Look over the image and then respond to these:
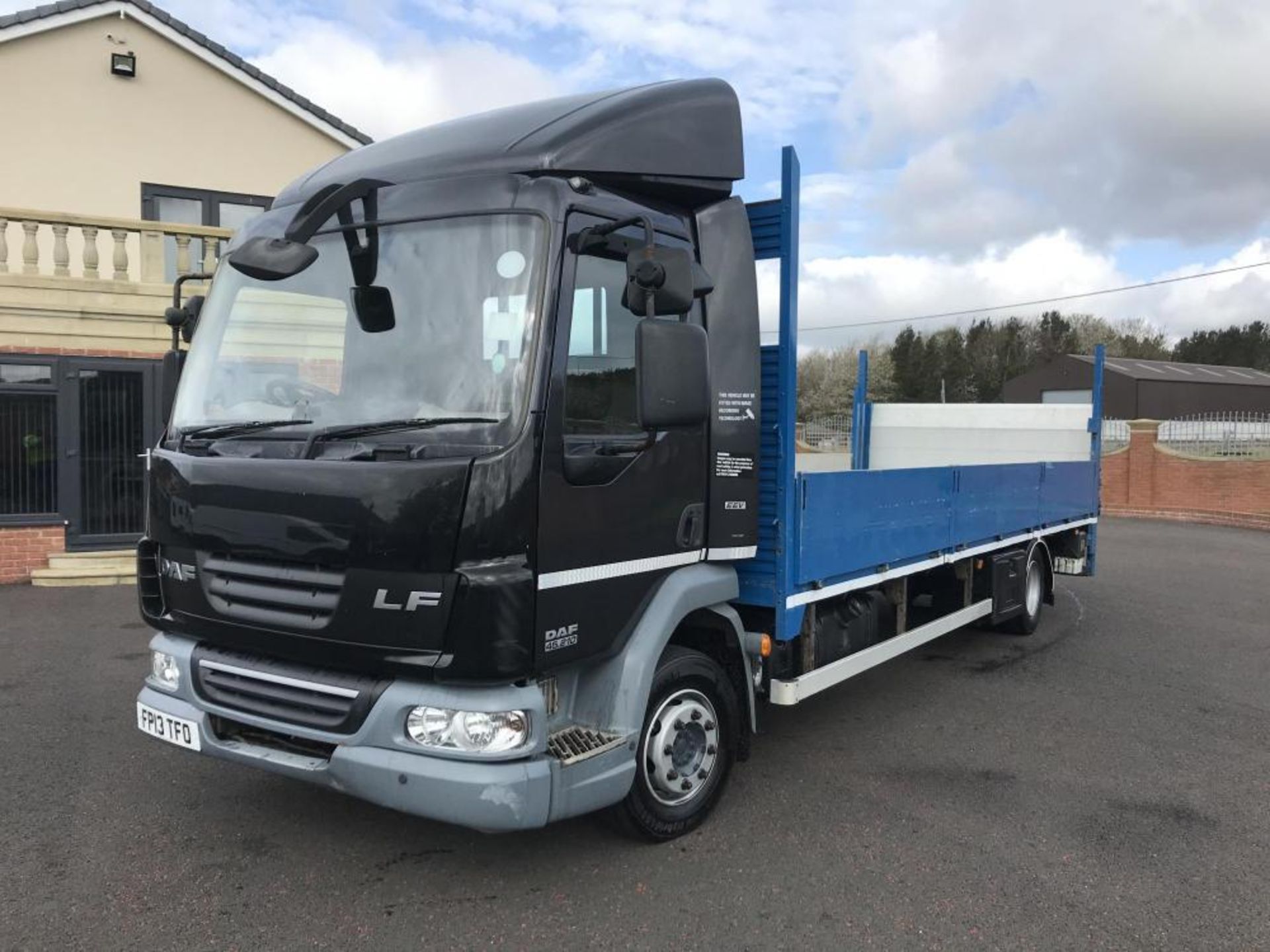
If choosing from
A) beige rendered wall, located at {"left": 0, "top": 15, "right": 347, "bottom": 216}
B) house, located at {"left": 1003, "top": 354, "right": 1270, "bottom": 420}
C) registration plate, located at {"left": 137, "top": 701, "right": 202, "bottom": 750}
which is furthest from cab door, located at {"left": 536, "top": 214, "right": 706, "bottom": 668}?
house, located at {"left": 1003, "top": 354, "right": 1270, "bottom": 420}

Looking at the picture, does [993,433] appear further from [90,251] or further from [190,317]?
[90,251]

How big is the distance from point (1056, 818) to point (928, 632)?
1.69 m

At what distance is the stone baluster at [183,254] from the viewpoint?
11.0 meters

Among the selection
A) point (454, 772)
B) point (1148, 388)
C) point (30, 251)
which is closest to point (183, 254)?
point (30, 251)

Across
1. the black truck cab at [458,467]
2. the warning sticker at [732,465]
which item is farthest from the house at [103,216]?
the warning sticker at [732,465]

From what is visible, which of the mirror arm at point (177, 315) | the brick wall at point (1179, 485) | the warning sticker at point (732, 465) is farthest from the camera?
the brick wall at point (1179, 485)

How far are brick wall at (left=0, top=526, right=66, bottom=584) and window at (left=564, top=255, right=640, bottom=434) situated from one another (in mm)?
9069

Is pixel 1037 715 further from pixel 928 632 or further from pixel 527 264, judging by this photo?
pixel 527 264

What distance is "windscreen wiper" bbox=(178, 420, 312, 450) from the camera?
3332 mm

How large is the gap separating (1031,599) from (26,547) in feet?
33.2

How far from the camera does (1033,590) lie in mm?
7648

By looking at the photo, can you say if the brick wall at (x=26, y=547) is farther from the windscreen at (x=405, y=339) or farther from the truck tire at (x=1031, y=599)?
the truck tire at (x=1031, y=599)

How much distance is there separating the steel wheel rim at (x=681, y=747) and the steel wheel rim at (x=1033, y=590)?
4.50 meters

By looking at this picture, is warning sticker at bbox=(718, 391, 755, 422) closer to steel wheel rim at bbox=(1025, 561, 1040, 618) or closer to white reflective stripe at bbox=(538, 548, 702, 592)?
white reflective stripe at bbox=(538, 548, 702, 592)
